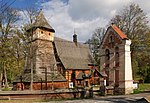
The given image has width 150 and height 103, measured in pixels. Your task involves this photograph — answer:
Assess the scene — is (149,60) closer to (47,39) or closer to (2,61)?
(47,39)

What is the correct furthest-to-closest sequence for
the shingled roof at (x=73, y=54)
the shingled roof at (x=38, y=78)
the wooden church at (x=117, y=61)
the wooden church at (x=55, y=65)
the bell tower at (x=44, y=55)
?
1. the shingled roof at (x=73, y=54)
2. the bell tower at (x=44, y=55)
3. the shingled roof at (x=38, y=78)
4. the wooden church at (x=55, y=65)
5. the wooden church at (x=117, y=61)

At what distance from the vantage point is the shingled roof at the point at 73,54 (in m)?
45.2

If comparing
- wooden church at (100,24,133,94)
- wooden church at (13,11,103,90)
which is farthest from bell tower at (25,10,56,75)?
wooden church at (100,24,133,94)

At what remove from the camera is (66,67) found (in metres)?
43.2

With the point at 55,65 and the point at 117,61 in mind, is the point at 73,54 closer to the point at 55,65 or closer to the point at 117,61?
the point at 55,65

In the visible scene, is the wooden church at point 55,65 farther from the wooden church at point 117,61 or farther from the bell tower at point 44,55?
the wooden church at point 117,61

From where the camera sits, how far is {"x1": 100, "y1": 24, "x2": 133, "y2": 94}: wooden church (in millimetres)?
31266

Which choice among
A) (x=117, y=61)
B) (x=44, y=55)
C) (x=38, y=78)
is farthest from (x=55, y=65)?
(x=117, y=61)

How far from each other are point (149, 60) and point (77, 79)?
1533 centimetres

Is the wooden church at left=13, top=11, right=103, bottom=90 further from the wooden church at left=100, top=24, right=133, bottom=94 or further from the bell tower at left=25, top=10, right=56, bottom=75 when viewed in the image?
the wooden church at left=100, top=24, right=133, bottom=94

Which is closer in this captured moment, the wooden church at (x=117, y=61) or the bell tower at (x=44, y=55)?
the wooden church at (x=117, y=61)

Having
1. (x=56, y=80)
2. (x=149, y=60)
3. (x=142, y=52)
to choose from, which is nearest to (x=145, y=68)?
(x=149, y=60)

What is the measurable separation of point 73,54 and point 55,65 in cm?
691

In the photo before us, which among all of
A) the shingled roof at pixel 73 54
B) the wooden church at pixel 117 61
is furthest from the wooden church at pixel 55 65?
the wooden church at pixel 117 61
